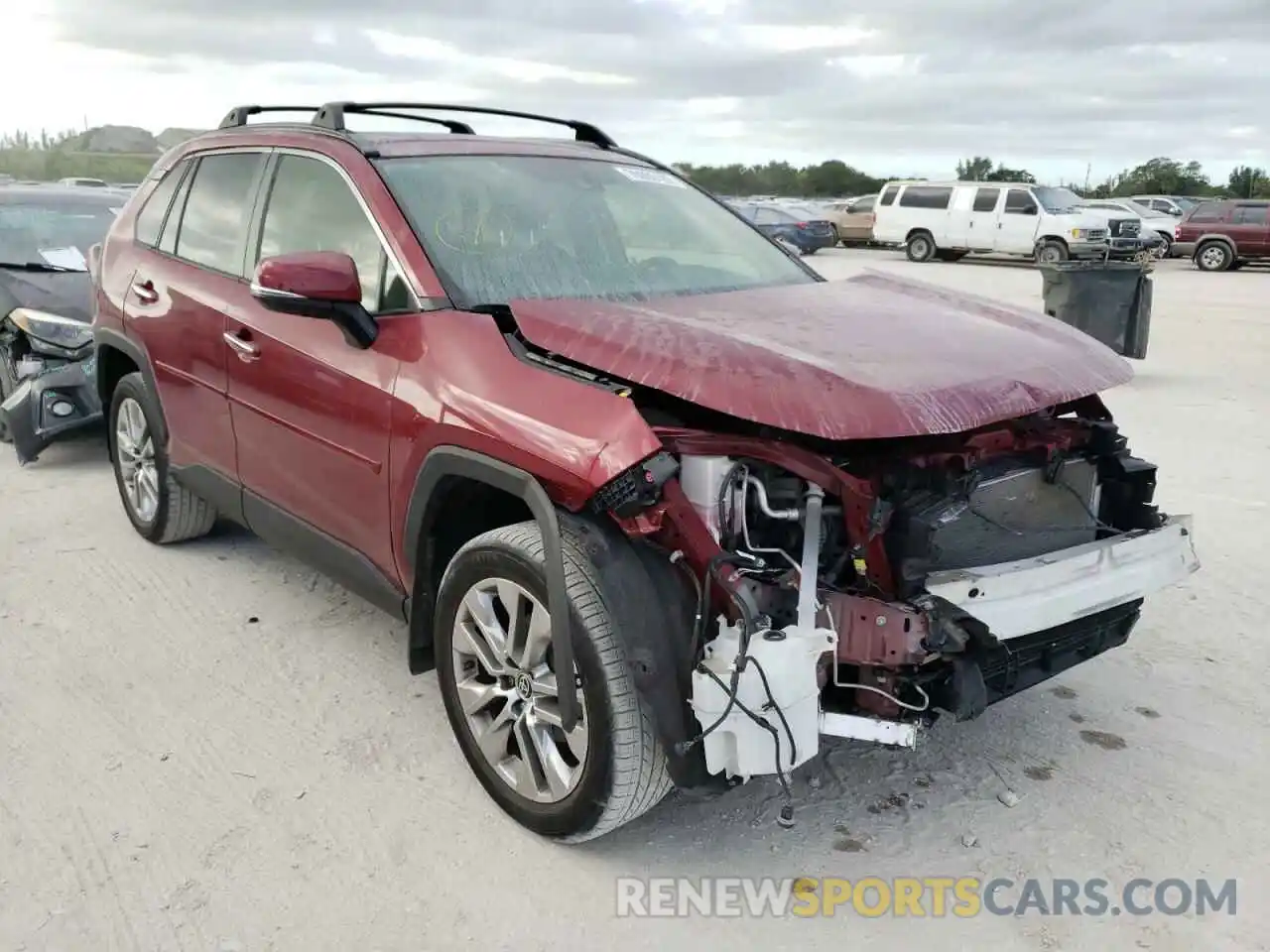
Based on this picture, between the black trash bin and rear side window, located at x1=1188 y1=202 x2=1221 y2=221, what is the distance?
16.8 m

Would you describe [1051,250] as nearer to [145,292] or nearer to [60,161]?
[145,292]

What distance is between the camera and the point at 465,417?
291 centimetres

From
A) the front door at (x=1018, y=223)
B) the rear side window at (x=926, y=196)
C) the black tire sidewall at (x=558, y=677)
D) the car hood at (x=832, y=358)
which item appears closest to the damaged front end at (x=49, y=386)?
the black tire sidewall at (x=558, y=677)

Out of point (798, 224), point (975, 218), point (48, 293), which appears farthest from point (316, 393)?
point (798, 224)

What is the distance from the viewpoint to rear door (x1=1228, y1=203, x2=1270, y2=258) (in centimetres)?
2314

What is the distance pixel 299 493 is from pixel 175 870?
1.34 m

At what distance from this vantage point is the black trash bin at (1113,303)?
9.59 m

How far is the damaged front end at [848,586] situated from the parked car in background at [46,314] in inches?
198

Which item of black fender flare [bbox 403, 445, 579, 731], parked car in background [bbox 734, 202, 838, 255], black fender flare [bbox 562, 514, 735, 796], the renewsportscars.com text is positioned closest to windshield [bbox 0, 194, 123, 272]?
black fender flare [bbox 403, 445, 579, 731]

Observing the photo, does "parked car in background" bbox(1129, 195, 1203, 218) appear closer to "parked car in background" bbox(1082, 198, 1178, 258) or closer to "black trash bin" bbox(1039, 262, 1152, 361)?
"parked car in background" bbox(1082, 198, 1178, 258)

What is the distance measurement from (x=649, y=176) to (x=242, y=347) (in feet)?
5.65

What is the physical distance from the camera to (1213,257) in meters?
23.8

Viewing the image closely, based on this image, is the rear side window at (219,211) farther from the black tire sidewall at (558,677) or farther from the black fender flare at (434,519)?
the black tire sidewall at (558,677)

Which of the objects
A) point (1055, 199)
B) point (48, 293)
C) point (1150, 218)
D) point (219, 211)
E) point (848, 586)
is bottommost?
point (848, 586)
